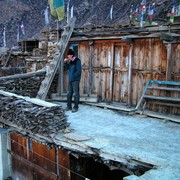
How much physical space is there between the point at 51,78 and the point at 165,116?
16.0ft

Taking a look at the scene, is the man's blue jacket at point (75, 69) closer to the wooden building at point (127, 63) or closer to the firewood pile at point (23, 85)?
the wooden building at point (127, 63)

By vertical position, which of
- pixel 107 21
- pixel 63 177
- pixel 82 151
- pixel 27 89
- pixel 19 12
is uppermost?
pixel 19 12

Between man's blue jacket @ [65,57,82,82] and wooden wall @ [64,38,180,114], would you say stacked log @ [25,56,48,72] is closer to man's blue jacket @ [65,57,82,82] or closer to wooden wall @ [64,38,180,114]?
wooden wall @ [64,38,180,114]

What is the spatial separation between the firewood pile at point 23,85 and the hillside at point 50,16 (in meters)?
24.9

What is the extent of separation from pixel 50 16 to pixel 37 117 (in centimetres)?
5245

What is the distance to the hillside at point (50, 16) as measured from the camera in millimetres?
40125

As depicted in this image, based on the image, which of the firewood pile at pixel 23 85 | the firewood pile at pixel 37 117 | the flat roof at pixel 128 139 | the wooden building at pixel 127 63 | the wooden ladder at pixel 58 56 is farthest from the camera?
the wooden ladder at pixel 58 56

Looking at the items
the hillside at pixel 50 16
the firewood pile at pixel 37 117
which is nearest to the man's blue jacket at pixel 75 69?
the firewood pile at pixel 37 117

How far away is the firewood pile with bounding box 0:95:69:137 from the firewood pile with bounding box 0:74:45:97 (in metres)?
1.96

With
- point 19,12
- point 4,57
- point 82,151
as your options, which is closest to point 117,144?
point 82,151

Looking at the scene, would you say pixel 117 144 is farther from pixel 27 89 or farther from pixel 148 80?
Result: pixel 27 89

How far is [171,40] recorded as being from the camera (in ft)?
25.0

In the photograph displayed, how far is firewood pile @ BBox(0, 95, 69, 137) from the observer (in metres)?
6.62

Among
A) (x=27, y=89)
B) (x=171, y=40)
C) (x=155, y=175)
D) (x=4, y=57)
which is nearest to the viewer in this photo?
(x=155, y=175)
